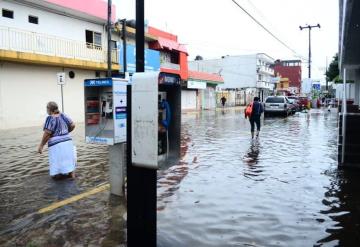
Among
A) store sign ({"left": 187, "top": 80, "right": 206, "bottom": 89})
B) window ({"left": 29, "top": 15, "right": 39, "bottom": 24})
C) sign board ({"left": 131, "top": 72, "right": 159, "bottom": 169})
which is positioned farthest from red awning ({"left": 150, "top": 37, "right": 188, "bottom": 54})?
sign board ({"left": 131, "top": 72, "right": 159, "bottom": 169})

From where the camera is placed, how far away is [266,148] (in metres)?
12.4

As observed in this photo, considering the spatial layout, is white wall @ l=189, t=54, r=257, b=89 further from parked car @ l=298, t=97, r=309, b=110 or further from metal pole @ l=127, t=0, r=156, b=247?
metal pole @ l=127, t=0, r=156, b=247

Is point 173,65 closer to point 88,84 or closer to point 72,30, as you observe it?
point 72,30

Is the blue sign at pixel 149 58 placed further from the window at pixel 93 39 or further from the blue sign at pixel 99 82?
the blue sign at pixel 99 82

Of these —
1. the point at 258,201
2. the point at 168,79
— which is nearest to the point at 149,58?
the point at 258,201

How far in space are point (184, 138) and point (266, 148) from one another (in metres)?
4.13

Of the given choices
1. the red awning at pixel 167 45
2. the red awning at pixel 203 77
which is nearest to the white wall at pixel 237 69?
the red awning at pixel 203 77

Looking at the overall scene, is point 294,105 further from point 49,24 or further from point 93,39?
point 49,24

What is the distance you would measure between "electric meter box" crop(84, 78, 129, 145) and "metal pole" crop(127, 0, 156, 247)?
2.14 meters

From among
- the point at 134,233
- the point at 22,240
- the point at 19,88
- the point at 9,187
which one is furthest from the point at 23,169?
the point at 19,88

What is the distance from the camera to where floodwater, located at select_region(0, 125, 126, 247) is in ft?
15.8

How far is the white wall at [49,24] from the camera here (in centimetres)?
2086

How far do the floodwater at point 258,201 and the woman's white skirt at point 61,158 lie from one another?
1.90 metres

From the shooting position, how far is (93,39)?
2677 cm
